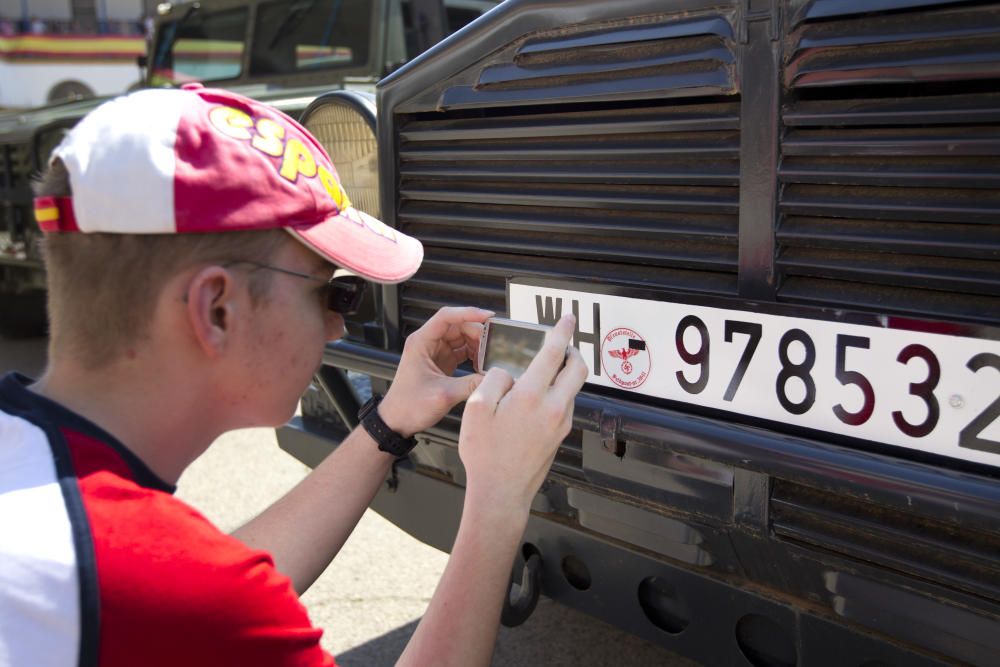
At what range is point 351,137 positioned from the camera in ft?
8.26

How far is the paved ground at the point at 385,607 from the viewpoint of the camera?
2.70 m

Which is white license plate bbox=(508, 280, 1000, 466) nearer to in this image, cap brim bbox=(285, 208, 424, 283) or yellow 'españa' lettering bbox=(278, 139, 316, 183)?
cap brim bbox=(285, 208, 424, 283)

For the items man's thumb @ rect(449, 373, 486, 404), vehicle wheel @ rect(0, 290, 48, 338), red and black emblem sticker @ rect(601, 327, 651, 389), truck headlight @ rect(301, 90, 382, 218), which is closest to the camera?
man's thumb @ rect(449, 373, 486, 404)

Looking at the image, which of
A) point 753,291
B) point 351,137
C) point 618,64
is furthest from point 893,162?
point 351,137

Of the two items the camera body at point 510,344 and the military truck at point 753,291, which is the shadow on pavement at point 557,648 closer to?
the military truck at point 753,291

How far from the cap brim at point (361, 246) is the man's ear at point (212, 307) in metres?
0.11

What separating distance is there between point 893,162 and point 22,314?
665cm

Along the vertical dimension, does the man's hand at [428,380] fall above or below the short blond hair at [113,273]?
below

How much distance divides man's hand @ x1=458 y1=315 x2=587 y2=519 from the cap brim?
0.83 feet

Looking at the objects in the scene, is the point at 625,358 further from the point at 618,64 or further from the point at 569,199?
the point at 618,64

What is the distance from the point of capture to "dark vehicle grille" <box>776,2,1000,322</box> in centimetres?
141

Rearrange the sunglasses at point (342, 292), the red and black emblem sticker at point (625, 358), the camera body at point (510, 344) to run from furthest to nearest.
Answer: the red and black emblem sticker at point (625, 358) → the camera body at point (510, 344) → the sunglasses at point (342, 292)

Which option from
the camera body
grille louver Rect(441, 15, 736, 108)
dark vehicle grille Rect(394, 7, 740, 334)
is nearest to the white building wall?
dark vehicle grille Rect(394, 7, 740, 334)

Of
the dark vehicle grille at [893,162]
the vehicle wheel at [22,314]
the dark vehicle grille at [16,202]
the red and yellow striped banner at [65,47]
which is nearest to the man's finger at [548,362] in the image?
the dark vehicle grille at [893,162]
